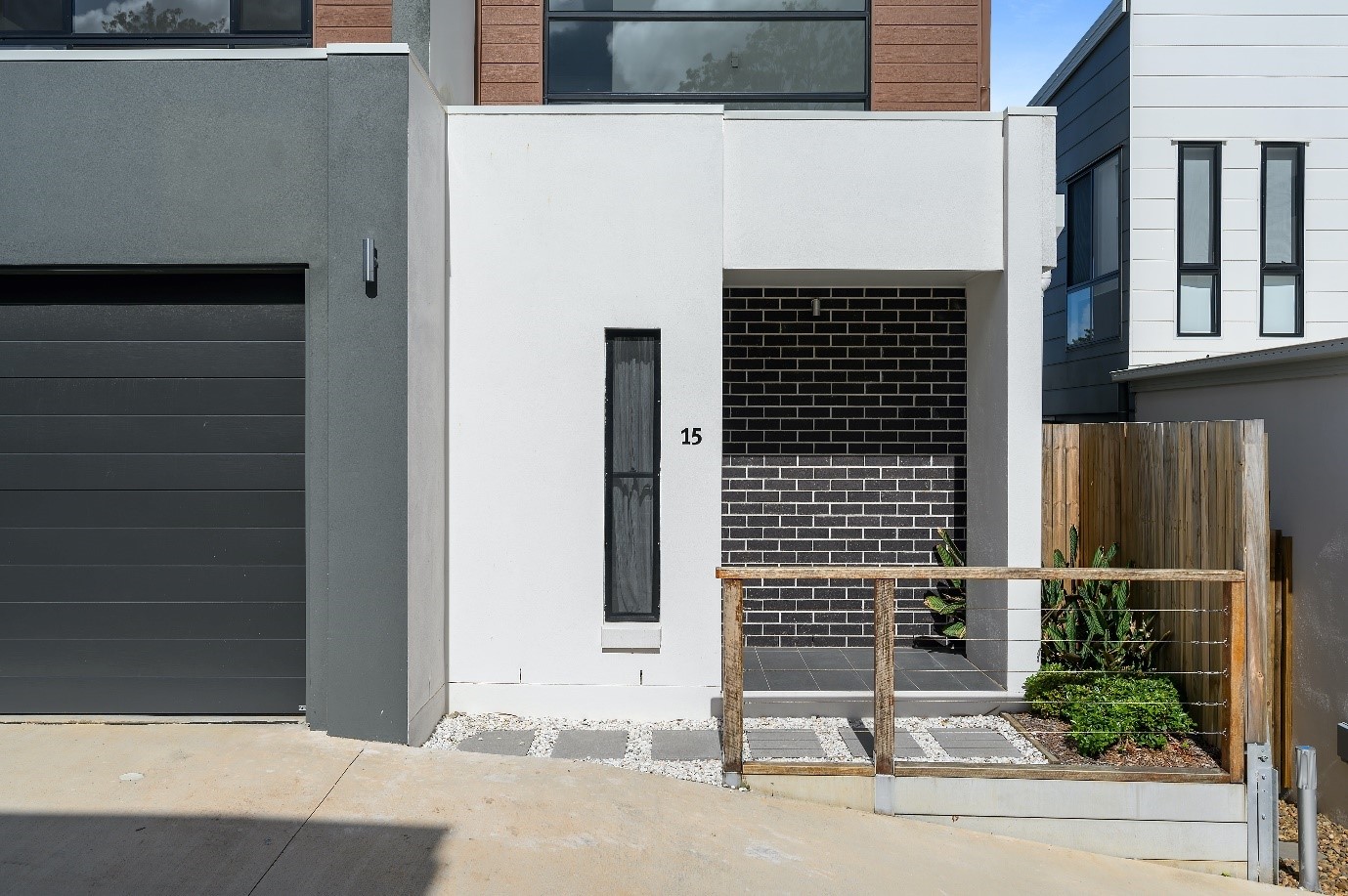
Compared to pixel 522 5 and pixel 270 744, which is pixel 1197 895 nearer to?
pixel 270 744

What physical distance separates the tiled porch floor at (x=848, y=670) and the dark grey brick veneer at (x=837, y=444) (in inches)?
9.4

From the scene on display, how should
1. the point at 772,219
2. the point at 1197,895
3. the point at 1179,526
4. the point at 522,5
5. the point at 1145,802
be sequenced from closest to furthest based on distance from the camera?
the point at 1197,895, the point at 1145,802, the point at 1179,526, the point at 772,219, the point at 522,5

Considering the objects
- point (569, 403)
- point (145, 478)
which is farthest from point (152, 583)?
point (569, 403)

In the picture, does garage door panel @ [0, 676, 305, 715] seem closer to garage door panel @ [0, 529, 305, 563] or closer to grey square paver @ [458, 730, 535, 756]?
garage door panel @ [0, 529, 305, 563]

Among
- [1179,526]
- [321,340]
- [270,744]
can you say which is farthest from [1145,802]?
[321,340]

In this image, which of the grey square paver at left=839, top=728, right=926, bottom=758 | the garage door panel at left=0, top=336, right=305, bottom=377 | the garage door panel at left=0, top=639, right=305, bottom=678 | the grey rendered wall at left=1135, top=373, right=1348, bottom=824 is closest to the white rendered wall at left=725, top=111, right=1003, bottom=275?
the grey rendered wall at left=1135, top=373, right=1348, bottom=824

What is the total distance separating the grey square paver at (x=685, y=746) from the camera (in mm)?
5281

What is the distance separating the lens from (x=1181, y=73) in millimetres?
9250

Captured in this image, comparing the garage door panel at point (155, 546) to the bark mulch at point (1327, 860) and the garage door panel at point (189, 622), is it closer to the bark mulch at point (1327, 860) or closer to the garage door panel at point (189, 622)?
the garage door panel at point (189, 622)

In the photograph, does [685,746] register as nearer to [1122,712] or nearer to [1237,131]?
[1122,712]

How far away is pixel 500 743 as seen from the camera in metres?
5.43

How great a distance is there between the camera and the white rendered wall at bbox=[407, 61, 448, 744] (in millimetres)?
5164

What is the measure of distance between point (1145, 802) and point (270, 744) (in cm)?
431

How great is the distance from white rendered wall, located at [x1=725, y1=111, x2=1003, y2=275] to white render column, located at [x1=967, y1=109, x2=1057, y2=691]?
14cm
